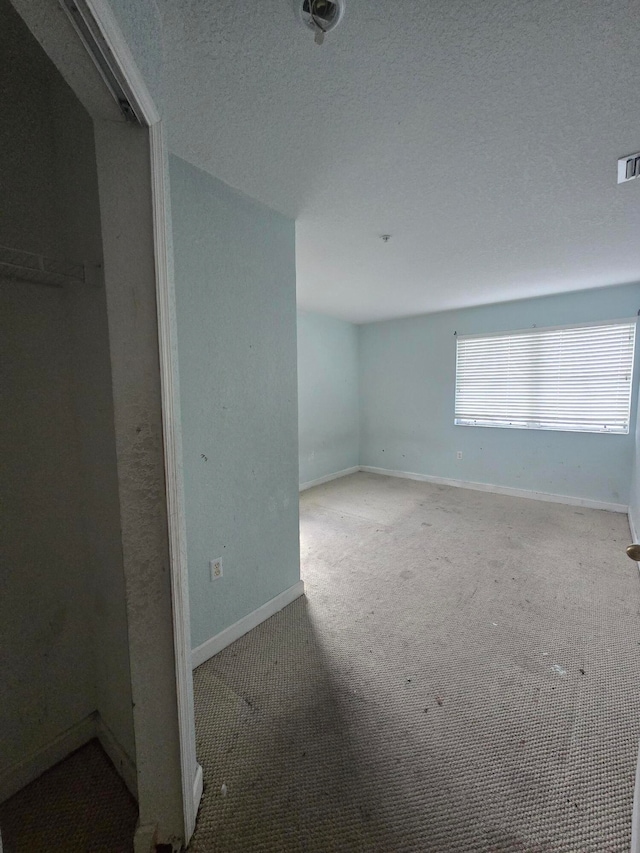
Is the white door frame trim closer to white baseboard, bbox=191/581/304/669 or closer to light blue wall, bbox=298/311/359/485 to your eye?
white baseboard, bbox=191/581/304/669

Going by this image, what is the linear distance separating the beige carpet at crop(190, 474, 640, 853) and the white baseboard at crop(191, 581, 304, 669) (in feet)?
0.17

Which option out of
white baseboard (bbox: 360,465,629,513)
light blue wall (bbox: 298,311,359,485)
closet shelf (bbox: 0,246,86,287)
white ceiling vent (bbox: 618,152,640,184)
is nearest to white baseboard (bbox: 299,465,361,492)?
light blue wall (bbox: 298,311,359,485)

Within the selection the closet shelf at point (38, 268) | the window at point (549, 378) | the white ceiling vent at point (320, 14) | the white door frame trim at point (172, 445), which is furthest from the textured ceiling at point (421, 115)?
the window at point (549, 378)

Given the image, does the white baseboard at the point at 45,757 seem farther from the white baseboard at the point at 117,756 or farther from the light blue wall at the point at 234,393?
the light blue wall at the point at 234,393

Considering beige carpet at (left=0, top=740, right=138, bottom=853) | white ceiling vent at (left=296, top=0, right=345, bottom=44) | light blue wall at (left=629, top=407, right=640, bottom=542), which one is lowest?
beige carpet at (left=0, top=740, right=138, bottom=853)

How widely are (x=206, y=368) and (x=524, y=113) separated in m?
1.55

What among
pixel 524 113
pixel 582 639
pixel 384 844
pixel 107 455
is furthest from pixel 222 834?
pixel 524 113

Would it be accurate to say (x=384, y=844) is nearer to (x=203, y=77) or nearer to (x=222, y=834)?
(x=222, y=834)

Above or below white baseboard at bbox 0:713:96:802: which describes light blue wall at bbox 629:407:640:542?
above

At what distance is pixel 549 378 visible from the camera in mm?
3721

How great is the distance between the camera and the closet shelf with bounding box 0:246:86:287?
94cm

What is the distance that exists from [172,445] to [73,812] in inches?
47.4

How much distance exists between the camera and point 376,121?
1.23 meters

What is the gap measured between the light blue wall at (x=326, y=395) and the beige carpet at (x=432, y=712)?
6.89 ft
